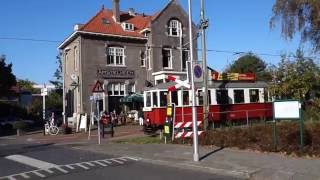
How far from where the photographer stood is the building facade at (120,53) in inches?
1789

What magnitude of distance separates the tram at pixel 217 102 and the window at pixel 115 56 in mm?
15261

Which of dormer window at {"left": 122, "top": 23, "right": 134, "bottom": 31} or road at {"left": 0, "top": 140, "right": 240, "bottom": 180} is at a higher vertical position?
dormer window at {"left": 122, "top": 23, "right": 134, "bottom": 31}

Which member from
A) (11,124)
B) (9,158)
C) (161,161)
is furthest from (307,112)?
(11,124)

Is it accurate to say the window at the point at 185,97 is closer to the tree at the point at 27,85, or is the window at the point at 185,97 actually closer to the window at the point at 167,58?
the window at the point at 167,58

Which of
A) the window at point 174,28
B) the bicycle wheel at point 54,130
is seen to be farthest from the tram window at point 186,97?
the window at point 174,28

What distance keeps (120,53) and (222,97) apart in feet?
57.3

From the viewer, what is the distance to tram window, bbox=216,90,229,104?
105ft

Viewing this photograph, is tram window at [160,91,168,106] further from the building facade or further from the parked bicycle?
the building facade

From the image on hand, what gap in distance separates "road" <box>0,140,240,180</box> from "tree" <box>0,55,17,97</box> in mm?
35972

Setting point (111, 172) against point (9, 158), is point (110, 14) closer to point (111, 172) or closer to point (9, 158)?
point (9, 158)

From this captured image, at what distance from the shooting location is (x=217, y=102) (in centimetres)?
3191

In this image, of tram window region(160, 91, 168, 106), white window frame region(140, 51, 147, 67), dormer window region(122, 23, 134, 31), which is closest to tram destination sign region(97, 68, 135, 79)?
white window frame region(140, 51, 147, 67)

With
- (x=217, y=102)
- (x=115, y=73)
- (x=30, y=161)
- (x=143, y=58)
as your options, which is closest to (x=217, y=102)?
(x=217, y=102)

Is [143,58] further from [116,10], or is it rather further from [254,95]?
[254,95]
